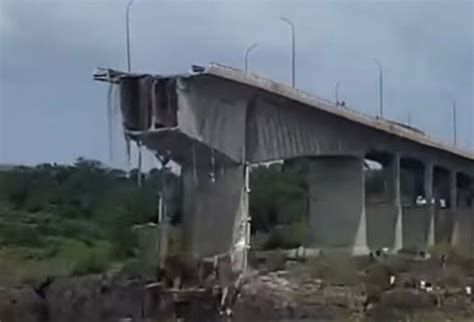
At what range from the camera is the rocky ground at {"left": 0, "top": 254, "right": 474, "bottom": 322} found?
6178cm

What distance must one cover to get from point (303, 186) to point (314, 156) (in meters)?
41.7

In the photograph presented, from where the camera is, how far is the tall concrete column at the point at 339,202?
88.1m

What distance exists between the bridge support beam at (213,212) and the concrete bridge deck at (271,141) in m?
0.09

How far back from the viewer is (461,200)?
116 metres

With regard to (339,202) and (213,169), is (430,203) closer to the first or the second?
(339,202)

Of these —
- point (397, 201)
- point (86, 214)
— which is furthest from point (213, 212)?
point (86, 214)

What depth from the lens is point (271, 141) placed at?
83.6 m

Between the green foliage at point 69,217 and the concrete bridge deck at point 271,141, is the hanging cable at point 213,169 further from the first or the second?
the green foliage at point 69,217

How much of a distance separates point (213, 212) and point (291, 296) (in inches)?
478

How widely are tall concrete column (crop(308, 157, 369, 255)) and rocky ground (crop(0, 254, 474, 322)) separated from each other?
8.52m

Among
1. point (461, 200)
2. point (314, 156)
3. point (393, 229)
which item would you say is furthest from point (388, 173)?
point (461, 200)

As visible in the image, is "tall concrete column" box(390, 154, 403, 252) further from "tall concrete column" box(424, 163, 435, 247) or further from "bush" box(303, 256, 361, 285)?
"bush" box(303, 256, 361, 285)

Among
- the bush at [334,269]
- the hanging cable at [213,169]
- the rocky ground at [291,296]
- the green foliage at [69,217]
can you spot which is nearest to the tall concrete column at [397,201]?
the bush at [334,269]

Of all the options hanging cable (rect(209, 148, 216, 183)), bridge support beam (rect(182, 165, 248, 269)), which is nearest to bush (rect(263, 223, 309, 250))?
bridge support beam (rect(182, 165, 248, 269))
